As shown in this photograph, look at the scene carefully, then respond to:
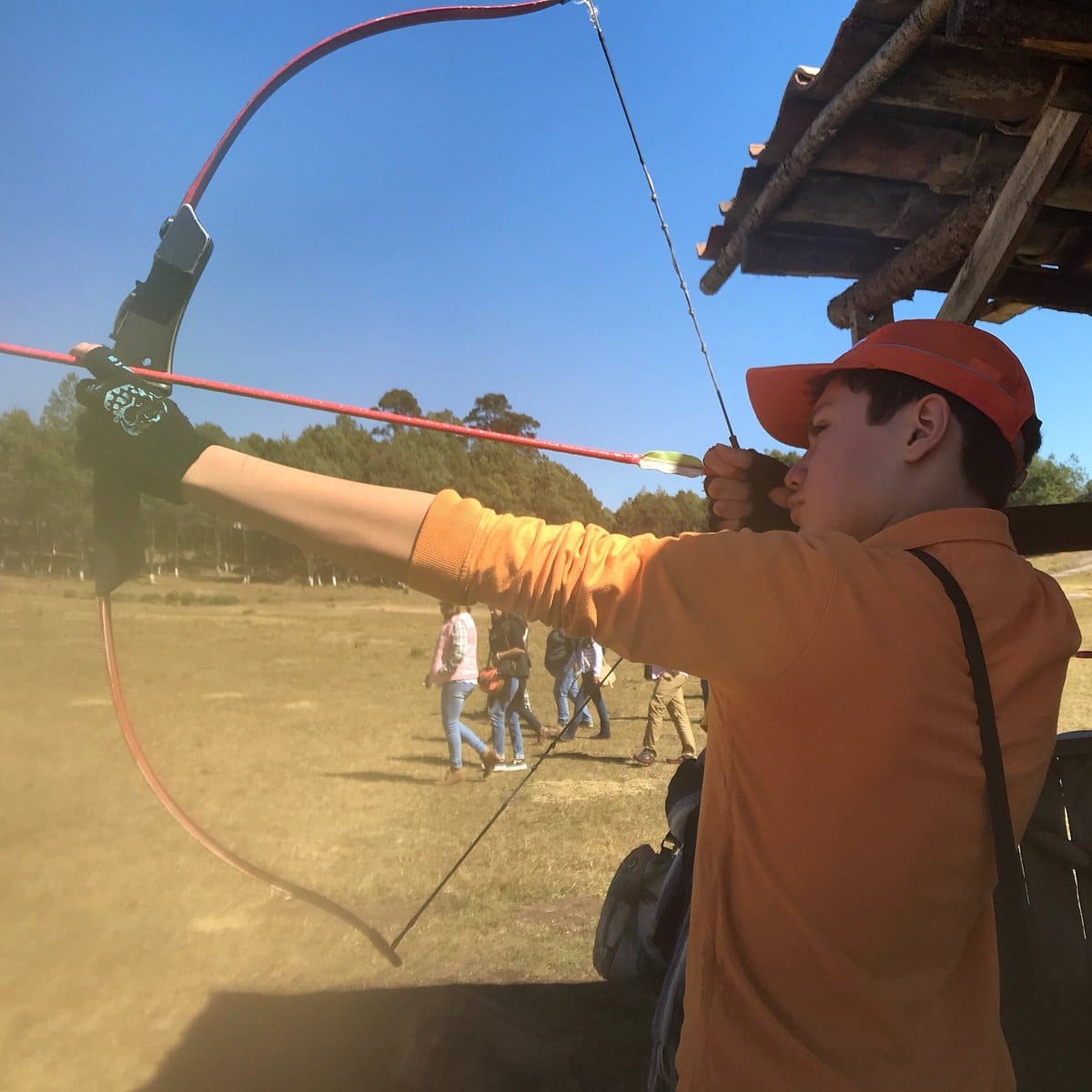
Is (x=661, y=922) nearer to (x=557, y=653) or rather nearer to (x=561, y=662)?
(x=561, y=662)

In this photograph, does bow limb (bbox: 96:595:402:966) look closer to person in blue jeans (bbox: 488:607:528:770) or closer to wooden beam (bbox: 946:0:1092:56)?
wooden beam (bbox: 946:0:1092:56)

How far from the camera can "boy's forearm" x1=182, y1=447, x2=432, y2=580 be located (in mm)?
783

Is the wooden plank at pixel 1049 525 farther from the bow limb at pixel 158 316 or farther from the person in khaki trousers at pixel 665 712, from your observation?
the person in khaki trousers at pixel 665 712

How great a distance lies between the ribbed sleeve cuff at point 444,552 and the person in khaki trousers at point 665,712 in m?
5.97

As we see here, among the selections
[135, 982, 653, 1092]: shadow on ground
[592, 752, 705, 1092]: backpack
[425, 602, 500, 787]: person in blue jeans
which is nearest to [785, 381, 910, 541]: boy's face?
[592, 752, 705, 1092]: backpack

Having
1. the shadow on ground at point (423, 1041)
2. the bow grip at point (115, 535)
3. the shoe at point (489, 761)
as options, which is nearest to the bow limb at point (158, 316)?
the bow grip at point (115, 535)

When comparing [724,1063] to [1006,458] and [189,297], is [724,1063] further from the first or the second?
Result: [189,297]

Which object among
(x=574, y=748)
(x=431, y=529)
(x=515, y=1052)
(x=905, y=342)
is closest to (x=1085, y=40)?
(x=905, y=342)

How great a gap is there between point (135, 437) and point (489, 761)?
5900 mm

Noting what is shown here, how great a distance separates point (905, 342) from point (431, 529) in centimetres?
63

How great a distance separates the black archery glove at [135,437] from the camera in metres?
0.90

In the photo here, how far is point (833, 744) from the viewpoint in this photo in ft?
2.46

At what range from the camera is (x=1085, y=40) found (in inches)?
58.0

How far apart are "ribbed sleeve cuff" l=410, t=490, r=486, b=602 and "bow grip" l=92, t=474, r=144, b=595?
0.47 meters
